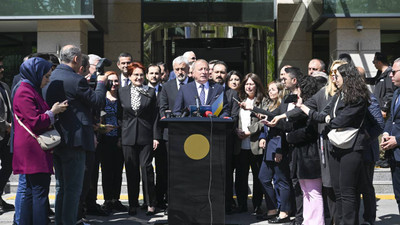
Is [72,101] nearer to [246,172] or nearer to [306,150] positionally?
[306,150]

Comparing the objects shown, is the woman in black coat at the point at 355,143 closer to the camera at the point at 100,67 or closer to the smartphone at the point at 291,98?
the smartphone at the point at 291,98

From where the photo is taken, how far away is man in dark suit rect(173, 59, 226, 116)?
7.46m

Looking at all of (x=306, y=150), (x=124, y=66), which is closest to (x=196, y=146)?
(x=306, y=150)

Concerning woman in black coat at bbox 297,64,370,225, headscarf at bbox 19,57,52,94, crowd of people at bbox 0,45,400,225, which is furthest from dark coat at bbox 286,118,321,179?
headscarf at bbox 19,57,52,94

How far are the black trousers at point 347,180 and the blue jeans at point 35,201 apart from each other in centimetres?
317

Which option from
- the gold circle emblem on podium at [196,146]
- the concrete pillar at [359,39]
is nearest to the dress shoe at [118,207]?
the gold circle emblem on podium at [196,146]

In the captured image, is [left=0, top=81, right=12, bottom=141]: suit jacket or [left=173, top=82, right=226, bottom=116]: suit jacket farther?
[left=0, top=81, right=12, bottom=141]: suit jacket

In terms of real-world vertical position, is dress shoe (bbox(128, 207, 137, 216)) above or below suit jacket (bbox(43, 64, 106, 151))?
below

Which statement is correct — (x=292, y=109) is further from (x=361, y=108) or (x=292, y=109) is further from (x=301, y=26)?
(x=301, y=26)

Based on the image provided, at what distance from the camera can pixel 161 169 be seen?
853cm

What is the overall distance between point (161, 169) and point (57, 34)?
6.40 meters

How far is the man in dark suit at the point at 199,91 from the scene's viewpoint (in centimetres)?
746

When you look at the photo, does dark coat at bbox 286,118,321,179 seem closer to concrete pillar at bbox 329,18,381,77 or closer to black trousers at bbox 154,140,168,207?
black trousers at bbox 154,140,168,207

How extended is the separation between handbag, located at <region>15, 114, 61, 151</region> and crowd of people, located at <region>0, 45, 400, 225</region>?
0.06m
